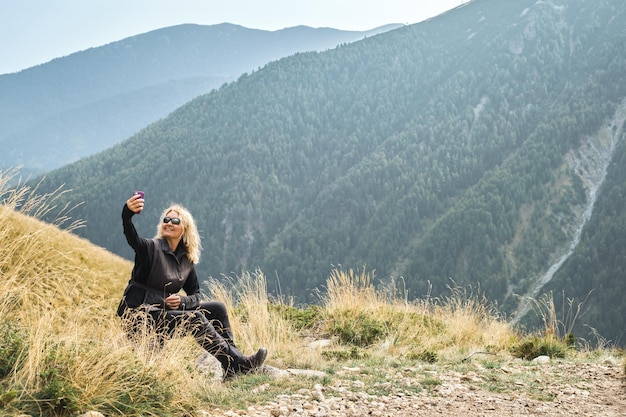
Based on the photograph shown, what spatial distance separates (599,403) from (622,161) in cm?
14839

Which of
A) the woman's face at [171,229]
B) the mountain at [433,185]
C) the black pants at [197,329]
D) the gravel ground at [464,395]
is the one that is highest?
the woman's face at [171,229]

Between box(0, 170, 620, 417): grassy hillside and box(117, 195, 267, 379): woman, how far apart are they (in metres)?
0.21

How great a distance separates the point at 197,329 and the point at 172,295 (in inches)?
15.4

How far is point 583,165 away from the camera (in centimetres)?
14050

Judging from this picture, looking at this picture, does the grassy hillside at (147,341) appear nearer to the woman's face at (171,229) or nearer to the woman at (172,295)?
the woman at (172,295)

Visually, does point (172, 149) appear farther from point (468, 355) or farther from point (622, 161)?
point (468, 355)

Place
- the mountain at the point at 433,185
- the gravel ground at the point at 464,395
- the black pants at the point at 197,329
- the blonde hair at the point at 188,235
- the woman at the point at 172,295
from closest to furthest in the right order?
the gravel ground at the point at 464,395
the black pants at the point at 197,329
the woman at the point at 172,295
the blonde hair at the point at 188,235
the mountain at the point at 433,185

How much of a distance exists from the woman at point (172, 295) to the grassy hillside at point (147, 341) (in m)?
0.21

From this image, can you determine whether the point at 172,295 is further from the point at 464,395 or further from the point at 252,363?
the point at 464,395

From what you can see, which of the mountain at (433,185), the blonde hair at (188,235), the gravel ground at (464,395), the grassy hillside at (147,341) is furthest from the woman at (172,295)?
the mountain at (433,185)

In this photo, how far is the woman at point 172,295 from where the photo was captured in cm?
532

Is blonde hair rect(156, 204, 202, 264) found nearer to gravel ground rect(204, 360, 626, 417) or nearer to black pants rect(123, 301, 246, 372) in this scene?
black pants rect(123, 301, 246, 372)

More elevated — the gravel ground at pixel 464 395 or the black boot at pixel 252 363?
the black boot at pixel 252 363

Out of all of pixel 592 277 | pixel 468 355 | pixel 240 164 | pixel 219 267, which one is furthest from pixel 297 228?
pixel 468 355
